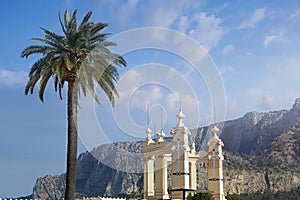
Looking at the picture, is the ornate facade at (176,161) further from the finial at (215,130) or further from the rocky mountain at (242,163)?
the rocky mountain at (242,163)

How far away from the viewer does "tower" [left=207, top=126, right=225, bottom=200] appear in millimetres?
38125

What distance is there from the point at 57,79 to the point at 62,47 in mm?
1870

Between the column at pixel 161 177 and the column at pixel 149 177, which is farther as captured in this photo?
the column at pixel 149 177

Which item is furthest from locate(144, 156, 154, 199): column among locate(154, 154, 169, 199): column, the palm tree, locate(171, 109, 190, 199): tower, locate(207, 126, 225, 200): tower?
the palm tree

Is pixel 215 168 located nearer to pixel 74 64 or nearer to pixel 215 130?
pixel 215 130

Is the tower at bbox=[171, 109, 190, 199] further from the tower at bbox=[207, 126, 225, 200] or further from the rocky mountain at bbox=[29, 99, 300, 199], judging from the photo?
the rocky mountain at bbox=[29, 99, 300, 199]

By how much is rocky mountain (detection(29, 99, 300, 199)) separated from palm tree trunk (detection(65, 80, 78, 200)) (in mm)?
40106

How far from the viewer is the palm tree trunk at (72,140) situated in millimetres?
23844

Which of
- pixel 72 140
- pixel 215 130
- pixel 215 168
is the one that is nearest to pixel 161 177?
pixel 215 168

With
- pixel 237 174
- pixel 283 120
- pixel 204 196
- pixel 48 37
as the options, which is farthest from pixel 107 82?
pixel 283 120

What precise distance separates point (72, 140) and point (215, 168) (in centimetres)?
1733

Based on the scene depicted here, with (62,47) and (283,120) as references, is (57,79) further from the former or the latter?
(283,120)

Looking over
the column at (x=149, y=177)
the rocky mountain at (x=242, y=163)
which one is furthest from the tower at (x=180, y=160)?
the rocky mountain at (x=242, y=163)

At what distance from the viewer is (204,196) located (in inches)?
1366
